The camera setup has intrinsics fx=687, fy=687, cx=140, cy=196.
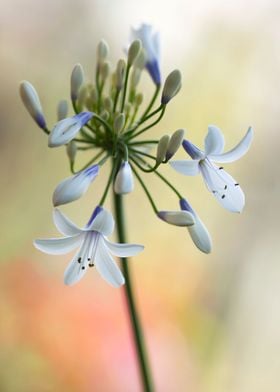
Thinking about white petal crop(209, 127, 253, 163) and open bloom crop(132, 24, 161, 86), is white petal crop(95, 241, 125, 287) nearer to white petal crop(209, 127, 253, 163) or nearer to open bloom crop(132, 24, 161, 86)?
white petal crop(209, 127, 253, 163)

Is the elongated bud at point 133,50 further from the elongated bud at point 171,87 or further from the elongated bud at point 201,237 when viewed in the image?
the elongated bud at point 201,237

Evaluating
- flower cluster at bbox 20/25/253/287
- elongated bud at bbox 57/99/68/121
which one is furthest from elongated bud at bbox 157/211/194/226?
elongated bud at bbox 57/99/68/121

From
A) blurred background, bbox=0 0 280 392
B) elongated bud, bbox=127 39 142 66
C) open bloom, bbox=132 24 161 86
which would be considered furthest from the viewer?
blurred background, bbox=0 0 280 392

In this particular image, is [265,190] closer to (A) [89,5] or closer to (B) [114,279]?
(A) [89,5]

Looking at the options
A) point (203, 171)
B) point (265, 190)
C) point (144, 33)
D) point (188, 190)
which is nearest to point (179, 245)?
point (188, 190)

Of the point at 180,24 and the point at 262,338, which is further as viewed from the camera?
the point at 180,24
